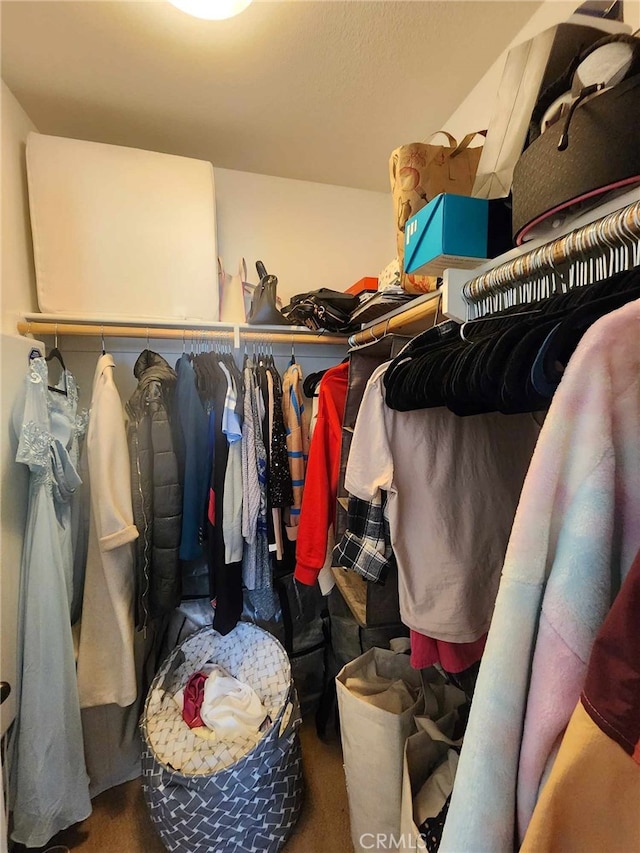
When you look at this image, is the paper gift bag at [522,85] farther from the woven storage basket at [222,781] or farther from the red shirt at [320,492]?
the woven storage basket at [222,781]

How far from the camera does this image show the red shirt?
1.22 metres

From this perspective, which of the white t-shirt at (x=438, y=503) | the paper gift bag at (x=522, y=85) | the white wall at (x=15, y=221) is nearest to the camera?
the paper gift bag at (x=522, y=85)

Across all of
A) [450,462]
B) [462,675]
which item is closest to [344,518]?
[450,462]

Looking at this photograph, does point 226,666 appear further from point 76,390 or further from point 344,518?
point 76,390

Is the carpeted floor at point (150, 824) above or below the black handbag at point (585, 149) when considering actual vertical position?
below

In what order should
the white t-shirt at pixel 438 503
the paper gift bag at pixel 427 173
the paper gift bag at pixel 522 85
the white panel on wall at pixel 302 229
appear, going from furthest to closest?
the white panel on wall at pixel 302 229 < the paper gift bag at pixel 427 173 < the white t-shirt at pixel 438 503 < the paper gift bag at pixel 522 85

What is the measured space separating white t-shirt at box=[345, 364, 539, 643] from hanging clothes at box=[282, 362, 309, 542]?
59 cm

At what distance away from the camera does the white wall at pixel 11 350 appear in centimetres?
108

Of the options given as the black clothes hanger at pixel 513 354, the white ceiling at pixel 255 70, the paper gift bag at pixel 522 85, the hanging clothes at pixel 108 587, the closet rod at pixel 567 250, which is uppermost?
the white ceiling at pixel 255 70

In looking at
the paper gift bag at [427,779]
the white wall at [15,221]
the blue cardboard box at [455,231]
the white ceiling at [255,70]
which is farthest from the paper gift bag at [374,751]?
the white ceiling at [255,70]

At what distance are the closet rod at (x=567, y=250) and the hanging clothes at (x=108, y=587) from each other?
1.13 m

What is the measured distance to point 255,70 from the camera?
3.87 feet

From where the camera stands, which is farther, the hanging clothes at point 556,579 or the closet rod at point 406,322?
the closet rod at point 406,322

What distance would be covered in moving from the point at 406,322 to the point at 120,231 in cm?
110
